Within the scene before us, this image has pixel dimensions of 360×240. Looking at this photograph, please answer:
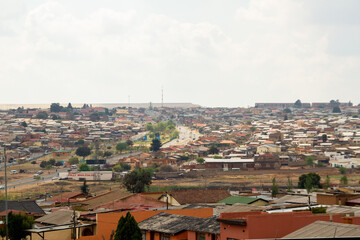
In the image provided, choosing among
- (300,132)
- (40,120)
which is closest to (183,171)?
(300,132)

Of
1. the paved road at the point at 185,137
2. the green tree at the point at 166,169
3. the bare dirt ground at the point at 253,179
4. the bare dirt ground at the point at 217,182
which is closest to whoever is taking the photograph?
the bare dirt ground at the point at 217,182

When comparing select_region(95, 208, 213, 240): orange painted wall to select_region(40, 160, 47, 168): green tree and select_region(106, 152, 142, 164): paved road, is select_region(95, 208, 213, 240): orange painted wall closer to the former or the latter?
select_region(40, 160, 47, 168): green tree

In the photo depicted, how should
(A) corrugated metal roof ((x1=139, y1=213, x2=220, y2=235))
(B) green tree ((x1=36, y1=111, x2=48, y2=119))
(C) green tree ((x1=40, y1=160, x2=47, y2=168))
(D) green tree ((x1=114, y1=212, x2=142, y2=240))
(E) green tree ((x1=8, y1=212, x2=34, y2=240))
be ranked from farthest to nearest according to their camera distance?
(B) green tree ((x1=36, y1=111, x2=48, y2=119))
(C) green tree ((x1=40, y1=160, x2=47, y2=168))
(E) green tree ((x1=8, y1=212, x2=34, y2=240))
(D) green tree ((x1=114, y1=212, x2=142, y2=240))
(A) corrugated metal roof ((x1=139, y1=213, x2=220, y2=235))

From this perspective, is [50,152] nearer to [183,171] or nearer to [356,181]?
[183,171]

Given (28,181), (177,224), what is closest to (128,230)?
(177,224)

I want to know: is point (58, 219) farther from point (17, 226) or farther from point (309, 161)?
point (309, 161)

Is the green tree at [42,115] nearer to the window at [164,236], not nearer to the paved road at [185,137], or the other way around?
the paved road at [185,137]

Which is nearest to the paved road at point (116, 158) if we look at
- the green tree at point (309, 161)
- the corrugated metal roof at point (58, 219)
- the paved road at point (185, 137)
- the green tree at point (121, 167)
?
the green tree at point (121, 167)

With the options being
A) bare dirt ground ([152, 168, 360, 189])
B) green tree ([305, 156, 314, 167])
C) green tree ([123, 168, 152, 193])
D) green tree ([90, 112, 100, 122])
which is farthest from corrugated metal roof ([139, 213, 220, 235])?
green tree ([90, 112, 100, 122])

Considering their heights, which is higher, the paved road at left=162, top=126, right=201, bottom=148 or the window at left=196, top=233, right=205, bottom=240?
the window at left=196, top=233, right=205, bottom=240
